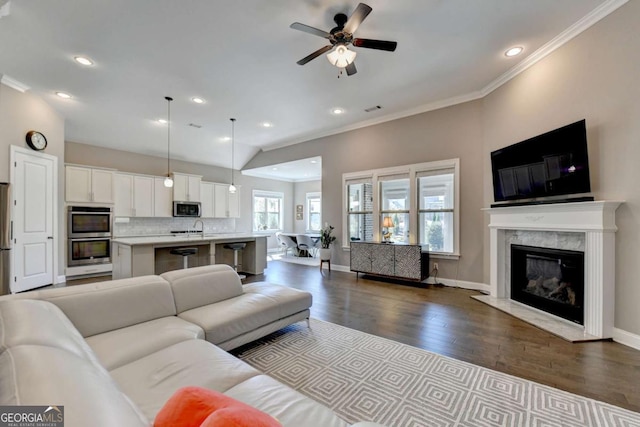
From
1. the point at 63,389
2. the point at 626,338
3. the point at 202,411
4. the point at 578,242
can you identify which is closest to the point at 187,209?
the point at 63,389

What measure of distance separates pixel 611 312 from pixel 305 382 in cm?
315

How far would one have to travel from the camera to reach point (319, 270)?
6.36 metres

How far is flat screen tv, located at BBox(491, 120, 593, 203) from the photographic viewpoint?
2.96 metres

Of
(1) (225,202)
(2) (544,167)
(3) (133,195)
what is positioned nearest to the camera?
(2) (544,167)

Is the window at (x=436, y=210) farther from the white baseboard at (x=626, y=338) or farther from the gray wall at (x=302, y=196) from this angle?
the gray wall at (x=302, y=196)

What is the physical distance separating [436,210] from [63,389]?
5.23m

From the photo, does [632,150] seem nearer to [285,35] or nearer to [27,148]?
[285,35]

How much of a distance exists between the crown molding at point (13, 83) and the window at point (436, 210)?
22.2 feet

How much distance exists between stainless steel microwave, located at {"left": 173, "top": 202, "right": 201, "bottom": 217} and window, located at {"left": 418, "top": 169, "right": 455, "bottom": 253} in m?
5.87

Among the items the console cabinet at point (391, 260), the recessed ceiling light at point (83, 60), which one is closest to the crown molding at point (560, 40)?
the console cabinet at point (391, 260)

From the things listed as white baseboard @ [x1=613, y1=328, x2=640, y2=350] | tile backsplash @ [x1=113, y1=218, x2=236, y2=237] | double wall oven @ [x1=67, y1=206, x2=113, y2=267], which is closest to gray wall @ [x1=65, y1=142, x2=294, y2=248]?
tile backsplash @ [x1=113, y1=218, x2=236, y2=237]

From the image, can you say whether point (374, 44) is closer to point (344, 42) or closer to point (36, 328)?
point (344, 42)

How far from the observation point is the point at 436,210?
16.6 ft

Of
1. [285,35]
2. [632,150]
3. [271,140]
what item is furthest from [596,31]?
[271,140]
